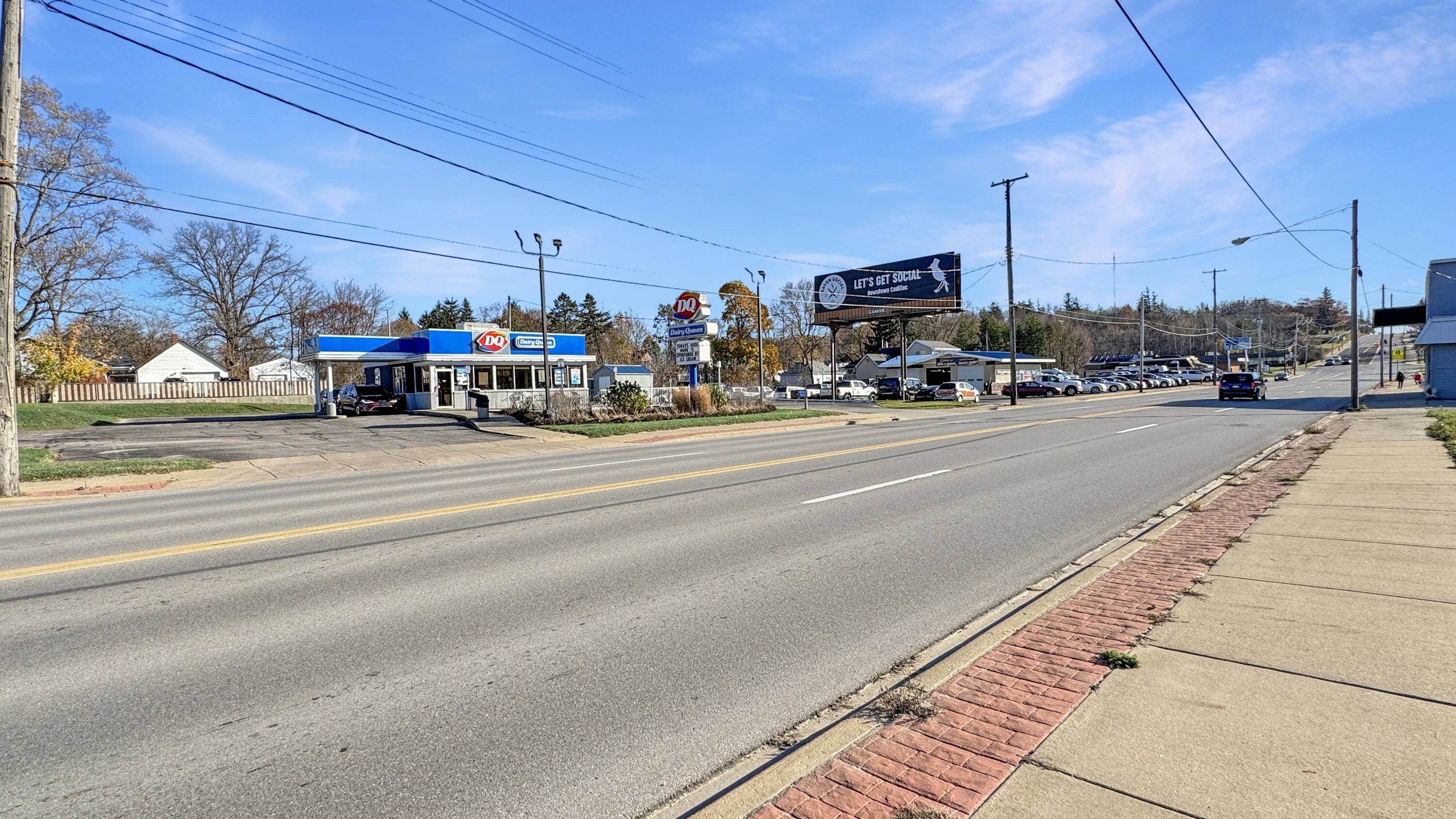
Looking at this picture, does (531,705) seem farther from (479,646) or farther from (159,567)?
(159,567)

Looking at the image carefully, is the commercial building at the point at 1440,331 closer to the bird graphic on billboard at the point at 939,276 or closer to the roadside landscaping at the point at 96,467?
the bird graphic on billboard at the point at 939,276

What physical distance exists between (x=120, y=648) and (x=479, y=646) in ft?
8.00

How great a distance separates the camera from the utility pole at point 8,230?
12.8m

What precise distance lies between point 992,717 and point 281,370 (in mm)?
91791

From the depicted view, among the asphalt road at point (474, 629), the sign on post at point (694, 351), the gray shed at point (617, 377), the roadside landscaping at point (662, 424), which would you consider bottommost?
the asphalt road at point (474, 629)

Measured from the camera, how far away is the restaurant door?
40.2 metres

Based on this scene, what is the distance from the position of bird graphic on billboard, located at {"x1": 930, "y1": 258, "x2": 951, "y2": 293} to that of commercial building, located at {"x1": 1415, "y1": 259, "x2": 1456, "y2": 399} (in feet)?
76.4

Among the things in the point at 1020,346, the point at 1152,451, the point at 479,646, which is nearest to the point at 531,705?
the point at 479,646

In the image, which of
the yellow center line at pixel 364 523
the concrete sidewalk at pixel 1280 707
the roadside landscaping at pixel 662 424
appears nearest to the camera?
the concrete sidewalk at pixel 1280 707

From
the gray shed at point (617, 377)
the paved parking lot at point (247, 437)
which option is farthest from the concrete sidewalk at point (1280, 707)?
the gray shed at point (617, 377)

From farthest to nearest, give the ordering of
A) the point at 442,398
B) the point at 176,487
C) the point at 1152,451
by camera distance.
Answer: the point at 442,398, the point at 1152,451, the point at 176,487

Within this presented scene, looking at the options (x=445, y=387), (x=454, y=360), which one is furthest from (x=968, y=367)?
(x=445, y=387)

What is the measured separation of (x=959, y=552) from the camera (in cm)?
722

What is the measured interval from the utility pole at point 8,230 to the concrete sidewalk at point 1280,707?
16935 millimetres
